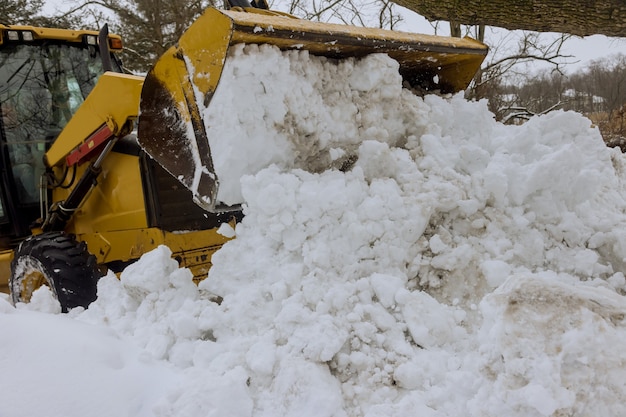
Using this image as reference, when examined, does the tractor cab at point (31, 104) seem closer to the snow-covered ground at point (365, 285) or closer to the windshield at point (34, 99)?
the windshield at point (34, 99)

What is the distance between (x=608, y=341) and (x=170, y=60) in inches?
90.0

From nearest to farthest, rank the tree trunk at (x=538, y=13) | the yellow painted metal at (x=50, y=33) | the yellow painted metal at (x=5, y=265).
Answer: the tree trunk at (x=538, y=13) < the yellow painted metal at (x=50, y=33) < the yellow painted metal at (x=5, y=265)

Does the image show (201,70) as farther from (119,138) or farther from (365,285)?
(365,285)

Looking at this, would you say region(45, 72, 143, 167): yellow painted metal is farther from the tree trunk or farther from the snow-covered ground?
the tree trunk

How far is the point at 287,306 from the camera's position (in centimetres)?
200

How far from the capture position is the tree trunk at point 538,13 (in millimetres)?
2754

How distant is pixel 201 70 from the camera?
2.42 metres

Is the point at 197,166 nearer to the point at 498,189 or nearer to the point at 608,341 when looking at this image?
the point at 498,189

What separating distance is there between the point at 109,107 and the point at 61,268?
1072 mm

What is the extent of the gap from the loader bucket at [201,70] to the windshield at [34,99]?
5.82ft

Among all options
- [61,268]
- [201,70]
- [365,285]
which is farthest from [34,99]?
[365,285]

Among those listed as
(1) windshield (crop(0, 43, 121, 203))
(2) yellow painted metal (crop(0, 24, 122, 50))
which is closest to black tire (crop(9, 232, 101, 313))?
(1) windshield (crop(0, 43, 121, 203))

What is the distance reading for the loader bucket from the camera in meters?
2.35

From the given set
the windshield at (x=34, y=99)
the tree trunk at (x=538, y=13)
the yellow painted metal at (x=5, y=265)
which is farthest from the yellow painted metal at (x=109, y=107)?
the tree trunk at (x=538, y=13)
